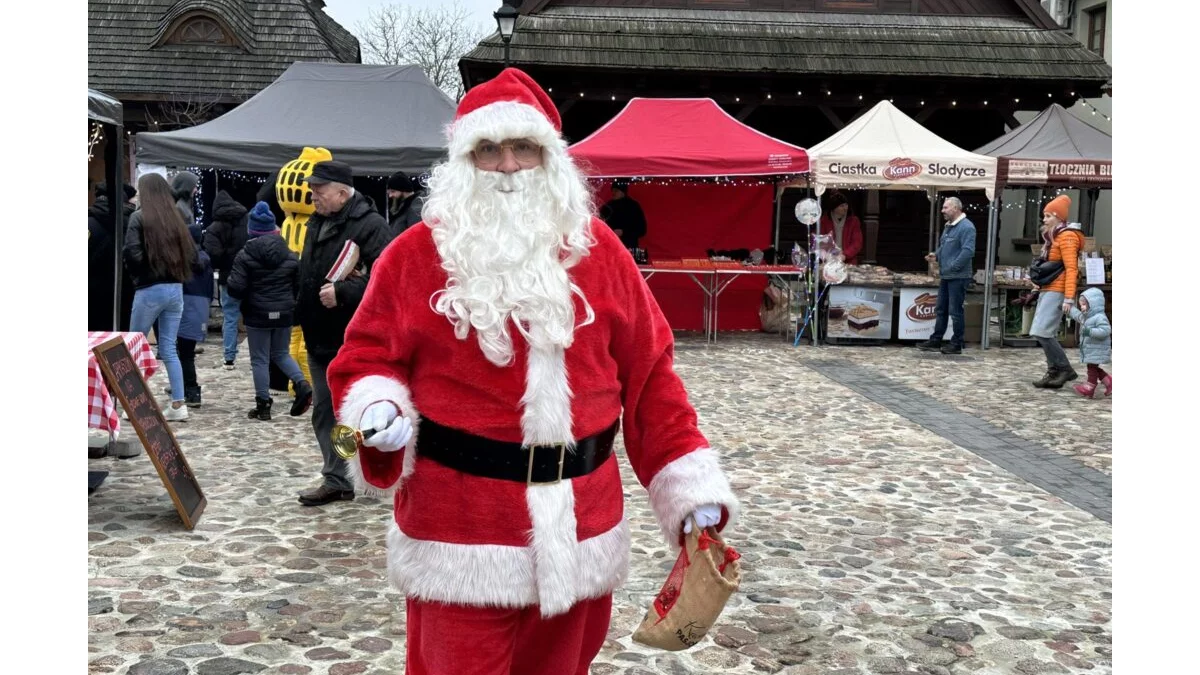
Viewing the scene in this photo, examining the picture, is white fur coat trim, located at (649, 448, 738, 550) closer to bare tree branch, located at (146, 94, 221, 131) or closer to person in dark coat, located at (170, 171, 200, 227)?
person in dark coat, located at (170, 171, 200, 227)

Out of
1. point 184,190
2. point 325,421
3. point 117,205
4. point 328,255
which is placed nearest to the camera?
point 328,255

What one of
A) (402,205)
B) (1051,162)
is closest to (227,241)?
(402,205)

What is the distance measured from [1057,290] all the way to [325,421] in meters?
7.72

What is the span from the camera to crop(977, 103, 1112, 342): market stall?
13.3 meters

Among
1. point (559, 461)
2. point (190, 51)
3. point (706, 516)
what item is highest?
point (190, 51)

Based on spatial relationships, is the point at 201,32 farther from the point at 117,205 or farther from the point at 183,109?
the point at 117,205

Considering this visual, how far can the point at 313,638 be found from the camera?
13.3ft

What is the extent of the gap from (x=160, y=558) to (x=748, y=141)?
1011 centimetres

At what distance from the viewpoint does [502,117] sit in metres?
2.58

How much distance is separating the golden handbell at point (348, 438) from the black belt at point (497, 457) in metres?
0.20

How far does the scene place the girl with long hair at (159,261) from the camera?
25.7 ft

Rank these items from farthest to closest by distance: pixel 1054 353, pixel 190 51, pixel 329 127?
pixel 190 51 < pixel 329 127 < pixel 1054 353

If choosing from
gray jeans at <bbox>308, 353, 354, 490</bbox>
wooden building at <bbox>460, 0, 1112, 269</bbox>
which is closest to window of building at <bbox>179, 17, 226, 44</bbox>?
wooden building at <bbox>460, 0, 1112, 269</bbox>

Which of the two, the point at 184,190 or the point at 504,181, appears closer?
the point at 504,181
